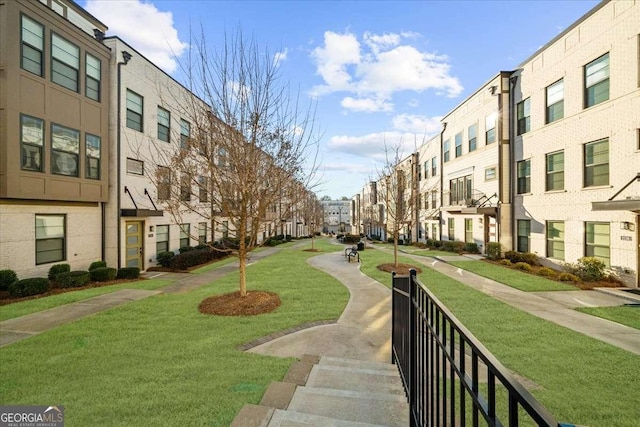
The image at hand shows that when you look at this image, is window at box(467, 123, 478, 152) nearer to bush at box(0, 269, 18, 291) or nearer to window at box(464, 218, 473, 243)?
window at box(464, 218, 473, 243)

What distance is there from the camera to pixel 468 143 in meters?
22.5

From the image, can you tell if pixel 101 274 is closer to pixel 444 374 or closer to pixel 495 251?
pixel 444 374

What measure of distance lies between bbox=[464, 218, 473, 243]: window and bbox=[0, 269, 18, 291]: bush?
82.0 feet

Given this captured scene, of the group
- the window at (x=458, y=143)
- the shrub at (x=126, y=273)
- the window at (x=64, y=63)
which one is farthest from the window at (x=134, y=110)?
the window at (x=458, y=143)

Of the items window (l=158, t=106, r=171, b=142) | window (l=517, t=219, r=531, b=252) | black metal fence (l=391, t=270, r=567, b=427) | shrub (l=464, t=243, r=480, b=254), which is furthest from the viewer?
shrub (l=464, t=243, r=480, b=254)

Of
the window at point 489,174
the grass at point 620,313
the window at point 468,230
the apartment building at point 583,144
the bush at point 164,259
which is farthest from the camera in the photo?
the window at point 468,230

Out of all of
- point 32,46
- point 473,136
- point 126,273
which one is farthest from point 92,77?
point 473,136

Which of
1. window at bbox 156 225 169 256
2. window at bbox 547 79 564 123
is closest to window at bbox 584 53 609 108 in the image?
window at bbox 547 79 564 123

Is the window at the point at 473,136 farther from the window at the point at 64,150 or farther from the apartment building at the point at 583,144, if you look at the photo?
the window at the point at 64,150

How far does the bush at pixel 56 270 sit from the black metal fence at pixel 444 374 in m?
13.5

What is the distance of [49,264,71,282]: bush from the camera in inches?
455

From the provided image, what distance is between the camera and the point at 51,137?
1155cm

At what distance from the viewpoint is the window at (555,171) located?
46.5ft

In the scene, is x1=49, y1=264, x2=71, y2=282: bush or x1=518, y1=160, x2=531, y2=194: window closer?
x1=49, y1=264, x2=71, y2=282: bush
